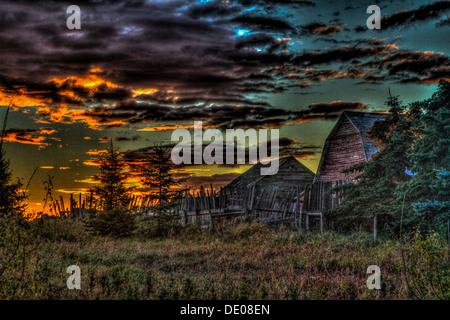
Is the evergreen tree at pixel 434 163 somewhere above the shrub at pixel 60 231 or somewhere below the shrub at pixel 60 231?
above

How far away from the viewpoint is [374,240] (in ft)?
45.0

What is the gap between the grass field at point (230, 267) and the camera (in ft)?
22.0

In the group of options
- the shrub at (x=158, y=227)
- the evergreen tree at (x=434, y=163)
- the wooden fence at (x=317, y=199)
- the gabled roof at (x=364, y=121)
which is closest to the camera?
the evergreen tree at (x=434, y=163)

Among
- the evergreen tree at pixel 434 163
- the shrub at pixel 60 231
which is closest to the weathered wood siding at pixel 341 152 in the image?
the evergreen tree at pixel 434 163

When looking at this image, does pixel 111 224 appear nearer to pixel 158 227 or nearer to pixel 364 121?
pixel 158 227

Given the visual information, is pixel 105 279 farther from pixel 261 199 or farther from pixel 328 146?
pixel 328 146

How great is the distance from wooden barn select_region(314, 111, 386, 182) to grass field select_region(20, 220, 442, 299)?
1095 centimetres

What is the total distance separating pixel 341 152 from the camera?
26.4 meters

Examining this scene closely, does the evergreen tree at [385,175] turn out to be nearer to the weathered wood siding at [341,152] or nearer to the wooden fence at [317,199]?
the wooden fence at [317,199]

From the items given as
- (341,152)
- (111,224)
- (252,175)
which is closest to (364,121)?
(341,152)

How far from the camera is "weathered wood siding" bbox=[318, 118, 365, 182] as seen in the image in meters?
25.0
